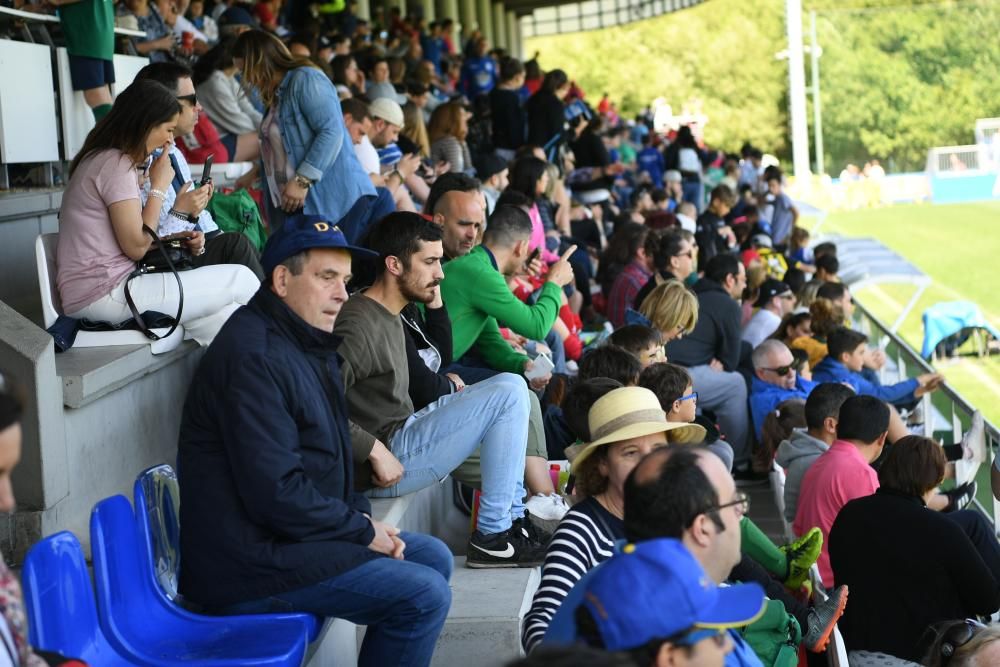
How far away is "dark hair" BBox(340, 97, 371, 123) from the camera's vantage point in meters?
7.15

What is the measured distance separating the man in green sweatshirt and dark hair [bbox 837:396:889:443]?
Answer: 1.32 metres

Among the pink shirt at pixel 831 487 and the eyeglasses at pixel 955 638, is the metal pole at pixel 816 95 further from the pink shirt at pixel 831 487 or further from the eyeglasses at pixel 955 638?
the eyeglasses at pixel 955 638

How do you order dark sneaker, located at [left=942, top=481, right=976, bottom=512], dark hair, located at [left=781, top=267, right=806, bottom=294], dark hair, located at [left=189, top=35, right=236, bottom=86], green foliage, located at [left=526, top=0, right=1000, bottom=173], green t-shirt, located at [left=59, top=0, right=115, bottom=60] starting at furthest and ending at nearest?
green foliage, located at [left=526, top=0, right=1000, bottom=173]
dark hair, located at [left=781, top=267, right=806, bottom=294]
dark hair, located at [left=189, top=35, right=236, bottom=86]
green t-shirt, located at [left=59, top=0, right=115, bottom=60]
dark sneaker, located at [left=942, top=481, right=976, bottom=512]

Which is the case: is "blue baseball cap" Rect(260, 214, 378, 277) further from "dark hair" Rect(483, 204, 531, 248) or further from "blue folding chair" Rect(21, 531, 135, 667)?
"dark hair" Rect(483, 204, 531, 248)

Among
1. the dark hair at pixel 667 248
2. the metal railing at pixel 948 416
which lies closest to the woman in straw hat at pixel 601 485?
the metal railing at pixel 948 416

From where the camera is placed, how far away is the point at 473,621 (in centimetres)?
407

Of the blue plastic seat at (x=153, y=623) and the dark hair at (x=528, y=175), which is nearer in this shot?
the blue plastic seat at (x=153, y=623)

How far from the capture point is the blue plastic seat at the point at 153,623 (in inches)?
119

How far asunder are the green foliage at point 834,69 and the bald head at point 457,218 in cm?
3923

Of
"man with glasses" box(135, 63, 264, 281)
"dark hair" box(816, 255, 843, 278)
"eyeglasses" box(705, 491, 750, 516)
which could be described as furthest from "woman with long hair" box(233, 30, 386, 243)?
"dark hair" box(816, 255, 843, 278)

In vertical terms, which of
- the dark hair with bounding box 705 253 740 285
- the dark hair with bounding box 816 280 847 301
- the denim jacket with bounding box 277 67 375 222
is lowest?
the dark hair with bounding box 816 280 847 301

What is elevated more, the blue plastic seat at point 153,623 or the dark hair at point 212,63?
the dark hair at point 212,63

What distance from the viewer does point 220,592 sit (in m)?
3.24

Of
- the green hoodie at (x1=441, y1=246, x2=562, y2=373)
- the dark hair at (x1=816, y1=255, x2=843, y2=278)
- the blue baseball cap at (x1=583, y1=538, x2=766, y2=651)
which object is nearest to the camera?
the blue baseball cap at (x1=583, y1=538, x2=766, y2=651)
